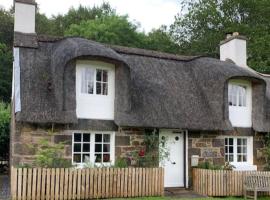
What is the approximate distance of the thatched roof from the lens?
1234cm

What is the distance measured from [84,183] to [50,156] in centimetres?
132

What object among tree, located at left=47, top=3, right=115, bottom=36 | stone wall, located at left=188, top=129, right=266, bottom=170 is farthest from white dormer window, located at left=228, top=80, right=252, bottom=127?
tree, located at left=47, top=3, right=115, bottom=36

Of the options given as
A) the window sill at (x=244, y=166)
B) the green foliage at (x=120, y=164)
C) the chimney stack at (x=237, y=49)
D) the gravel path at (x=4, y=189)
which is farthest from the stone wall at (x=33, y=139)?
the chimney stack at (x=237, y=49)

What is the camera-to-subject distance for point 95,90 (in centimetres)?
1338

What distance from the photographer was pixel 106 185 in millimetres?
11922

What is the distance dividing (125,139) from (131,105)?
1214 mm

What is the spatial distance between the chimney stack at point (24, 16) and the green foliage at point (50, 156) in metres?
4.85

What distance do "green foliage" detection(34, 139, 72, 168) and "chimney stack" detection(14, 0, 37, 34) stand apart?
485 centimetres

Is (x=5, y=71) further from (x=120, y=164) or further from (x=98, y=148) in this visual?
(x=120, y=164)

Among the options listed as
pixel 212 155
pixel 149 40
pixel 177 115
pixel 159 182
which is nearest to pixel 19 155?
pixel 159 182

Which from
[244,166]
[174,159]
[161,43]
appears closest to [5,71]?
[161,43]

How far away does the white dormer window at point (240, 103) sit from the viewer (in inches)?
634

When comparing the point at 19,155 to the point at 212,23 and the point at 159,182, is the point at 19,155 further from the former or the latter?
the point at 212,23

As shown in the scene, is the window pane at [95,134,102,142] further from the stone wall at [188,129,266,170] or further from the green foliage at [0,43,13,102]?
the green foliage at [0,43,13,102]
